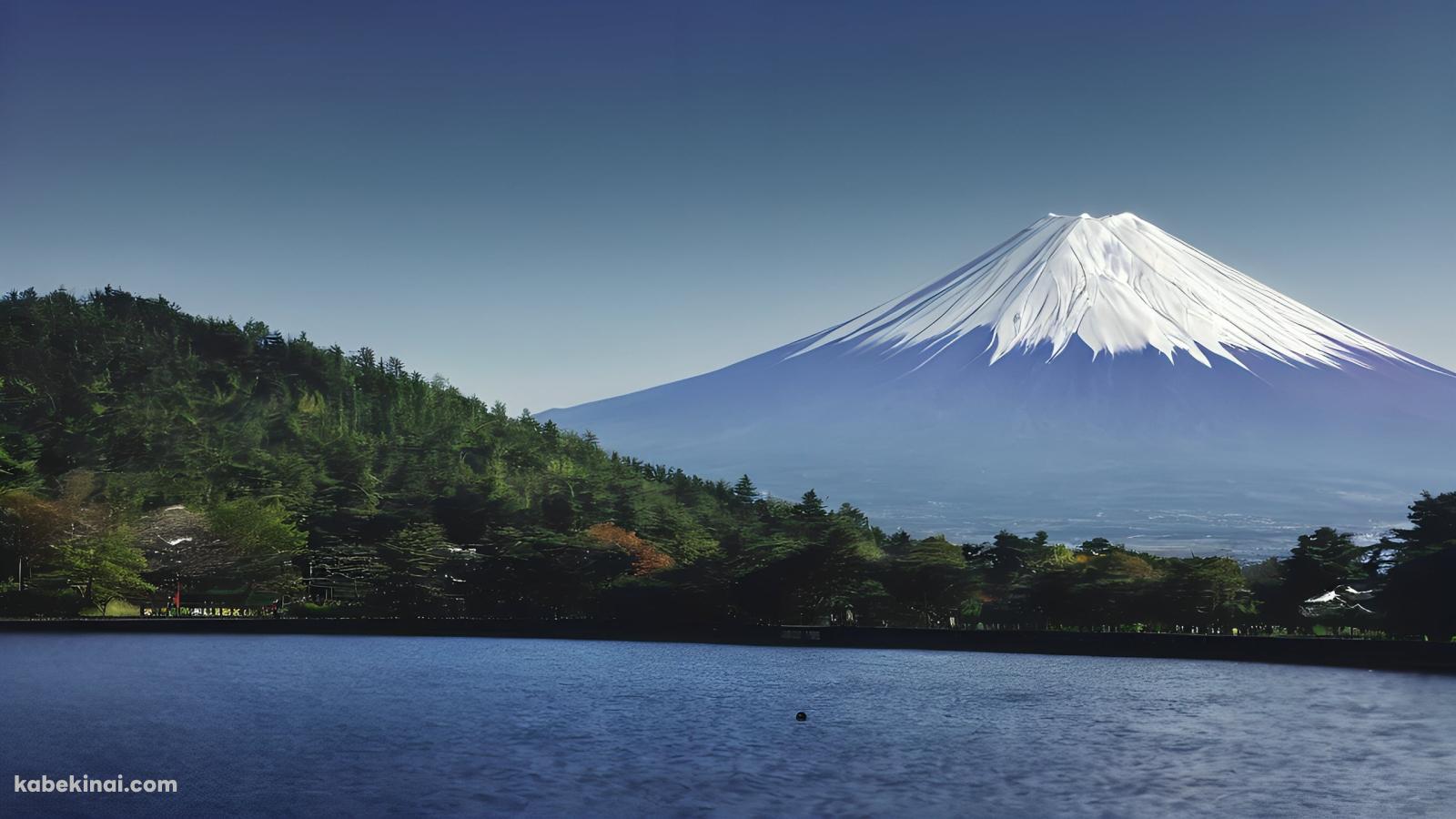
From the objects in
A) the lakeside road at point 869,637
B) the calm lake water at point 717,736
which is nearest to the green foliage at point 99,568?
the lakeside road at point 869,637

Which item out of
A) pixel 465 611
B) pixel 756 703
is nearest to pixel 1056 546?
pixel 465 611

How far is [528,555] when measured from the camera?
261 ft

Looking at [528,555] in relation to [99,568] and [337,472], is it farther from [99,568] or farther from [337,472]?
[337,472]

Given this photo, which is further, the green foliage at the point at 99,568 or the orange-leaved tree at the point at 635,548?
the orange-leaved tree at the point at 635,548

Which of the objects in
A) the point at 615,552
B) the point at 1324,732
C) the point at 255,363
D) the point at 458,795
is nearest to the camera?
the point at 458,795

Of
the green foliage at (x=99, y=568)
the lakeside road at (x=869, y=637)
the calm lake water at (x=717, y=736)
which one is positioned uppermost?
the green foliage at (x=99, y=568)

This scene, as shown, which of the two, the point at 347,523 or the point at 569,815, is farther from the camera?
the point at 347,523

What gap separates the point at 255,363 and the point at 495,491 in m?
90.8

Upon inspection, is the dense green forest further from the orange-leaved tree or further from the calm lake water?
the calm lake water

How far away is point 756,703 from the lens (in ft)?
137

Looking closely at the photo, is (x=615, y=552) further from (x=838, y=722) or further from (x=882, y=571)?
(x=838, y=722)

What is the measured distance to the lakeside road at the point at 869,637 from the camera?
53312 mm

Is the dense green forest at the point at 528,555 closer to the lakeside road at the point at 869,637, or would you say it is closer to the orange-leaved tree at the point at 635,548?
the orange-leaved tree at the point at 635,548

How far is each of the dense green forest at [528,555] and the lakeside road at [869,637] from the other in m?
2.24
